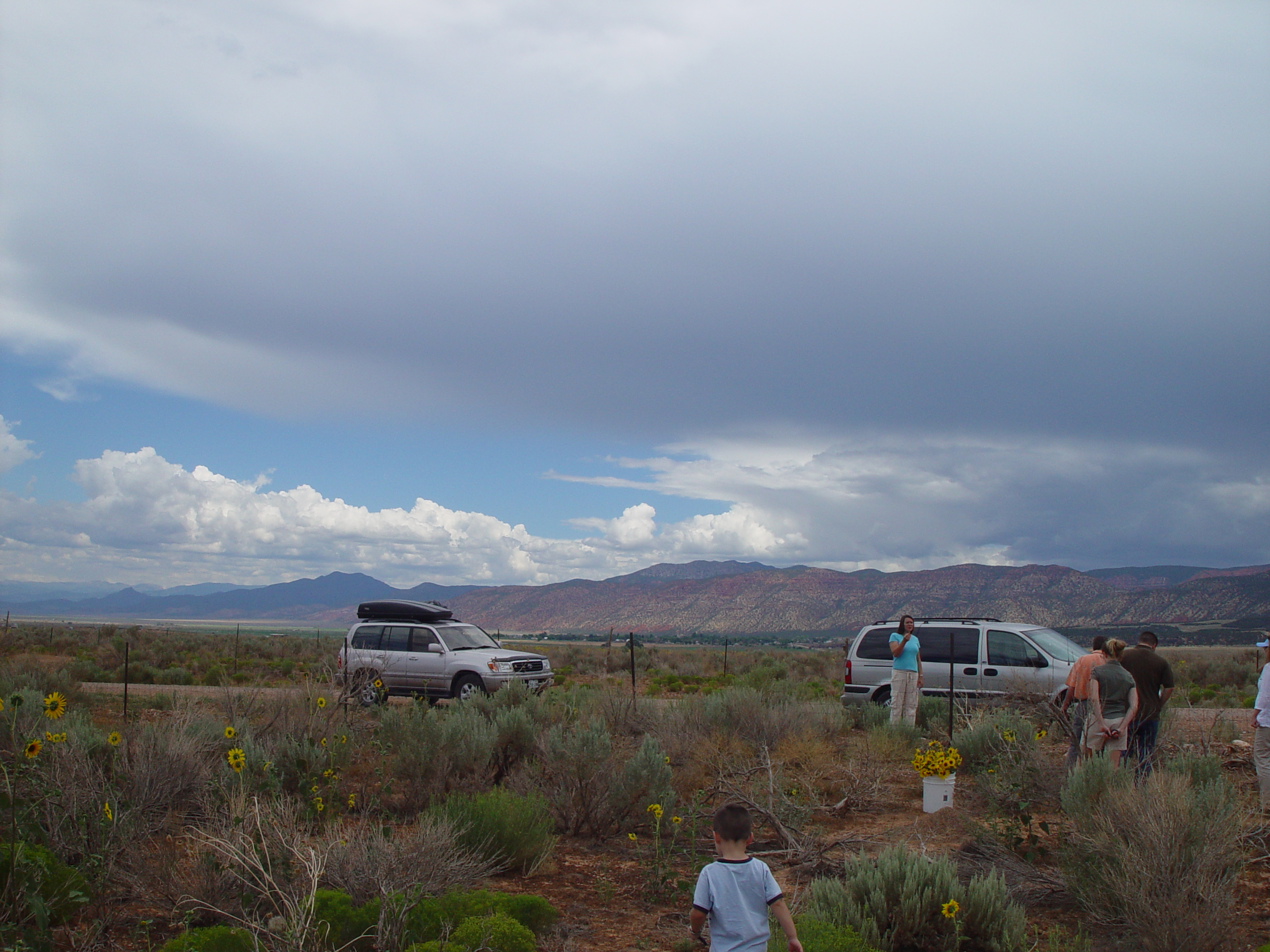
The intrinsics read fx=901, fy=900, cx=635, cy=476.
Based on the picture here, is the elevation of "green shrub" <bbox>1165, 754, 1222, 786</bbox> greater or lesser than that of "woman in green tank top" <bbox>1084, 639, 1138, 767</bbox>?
lesser

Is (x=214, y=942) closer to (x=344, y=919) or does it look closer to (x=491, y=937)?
(x=344, y=919)

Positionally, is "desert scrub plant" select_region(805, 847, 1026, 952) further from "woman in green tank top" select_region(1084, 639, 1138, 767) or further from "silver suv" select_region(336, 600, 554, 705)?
"silver suv" select_region(336, 600, 554, 705)

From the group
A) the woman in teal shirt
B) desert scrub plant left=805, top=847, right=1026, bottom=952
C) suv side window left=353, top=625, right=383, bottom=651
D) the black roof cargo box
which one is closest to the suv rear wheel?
desert scrub plant left=805, top=847, right=1026, bottom=952

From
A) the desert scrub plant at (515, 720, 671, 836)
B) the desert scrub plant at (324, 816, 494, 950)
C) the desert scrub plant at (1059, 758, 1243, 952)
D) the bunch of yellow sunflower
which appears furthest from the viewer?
the desert scrub plant at (515, 720, 671, 836)

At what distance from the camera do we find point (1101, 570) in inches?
5261

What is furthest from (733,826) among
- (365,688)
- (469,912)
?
(365,688)

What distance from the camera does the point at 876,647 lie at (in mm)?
14039

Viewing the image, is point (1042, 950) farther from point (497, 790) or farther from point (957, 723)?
point (957, 723)

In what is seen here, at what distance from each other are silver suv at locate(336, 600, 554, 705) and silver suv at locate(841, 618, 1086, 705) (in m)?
5.52

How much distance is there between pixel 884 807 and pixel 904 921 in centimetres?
A: 425

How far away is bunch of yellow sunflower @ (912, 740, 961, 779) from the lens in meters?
7.44

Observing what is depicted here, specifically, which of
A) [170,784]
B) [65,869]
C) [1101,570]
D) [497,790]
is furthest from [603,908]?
[1101,570]

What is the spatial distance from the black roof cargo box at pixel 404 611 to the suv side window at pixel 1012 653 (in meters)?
9.80

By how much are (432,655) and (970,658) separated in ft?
30.1
